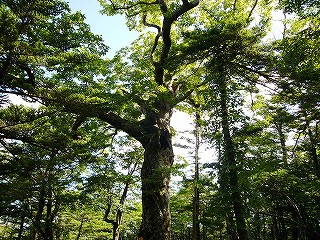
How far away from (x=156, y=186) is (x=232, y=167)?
2.90m

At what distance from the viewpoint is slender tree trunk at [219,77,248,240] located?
8.29 m

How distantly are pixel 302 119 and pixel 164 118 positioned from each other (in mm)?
4861

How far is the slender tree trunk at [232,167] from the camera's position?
8289mm

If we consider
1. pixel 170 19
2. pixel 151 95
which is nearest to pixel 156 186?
pixel 151 95

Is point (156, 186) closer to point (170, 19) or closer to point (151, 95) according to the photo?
point (151, 95)

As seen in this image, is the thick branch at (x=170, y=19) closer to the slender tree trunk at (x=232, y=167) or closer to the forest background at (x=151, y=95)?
the forest background at (x=151, y=95)

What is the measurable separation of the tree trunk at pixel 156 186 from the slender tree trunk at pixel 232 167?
2.30m

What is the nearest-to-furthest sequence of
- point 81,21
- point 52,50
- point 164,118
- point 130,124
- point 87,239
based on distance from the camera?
point 52,50 → point 81,21 → point 130,124 → point 164,118 → point 87,239

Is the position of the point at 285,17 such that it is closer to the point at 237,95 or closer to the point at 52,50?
the point at 237,95

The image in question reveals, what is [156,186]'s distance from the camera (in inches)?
274

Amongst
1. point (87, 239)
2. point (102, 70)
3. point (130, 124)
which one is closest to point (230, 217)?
point (130, 124)

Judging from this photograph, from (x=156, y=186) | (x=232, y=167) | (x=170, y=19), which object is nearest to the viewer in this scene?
(x=156, y=186)

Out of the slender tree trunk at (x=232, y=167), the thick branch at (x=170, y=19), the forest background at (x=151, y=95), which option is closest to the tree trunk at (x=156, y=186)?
the forest background at (x=151, y=95)

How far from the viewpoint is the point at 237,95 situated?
9.06m
